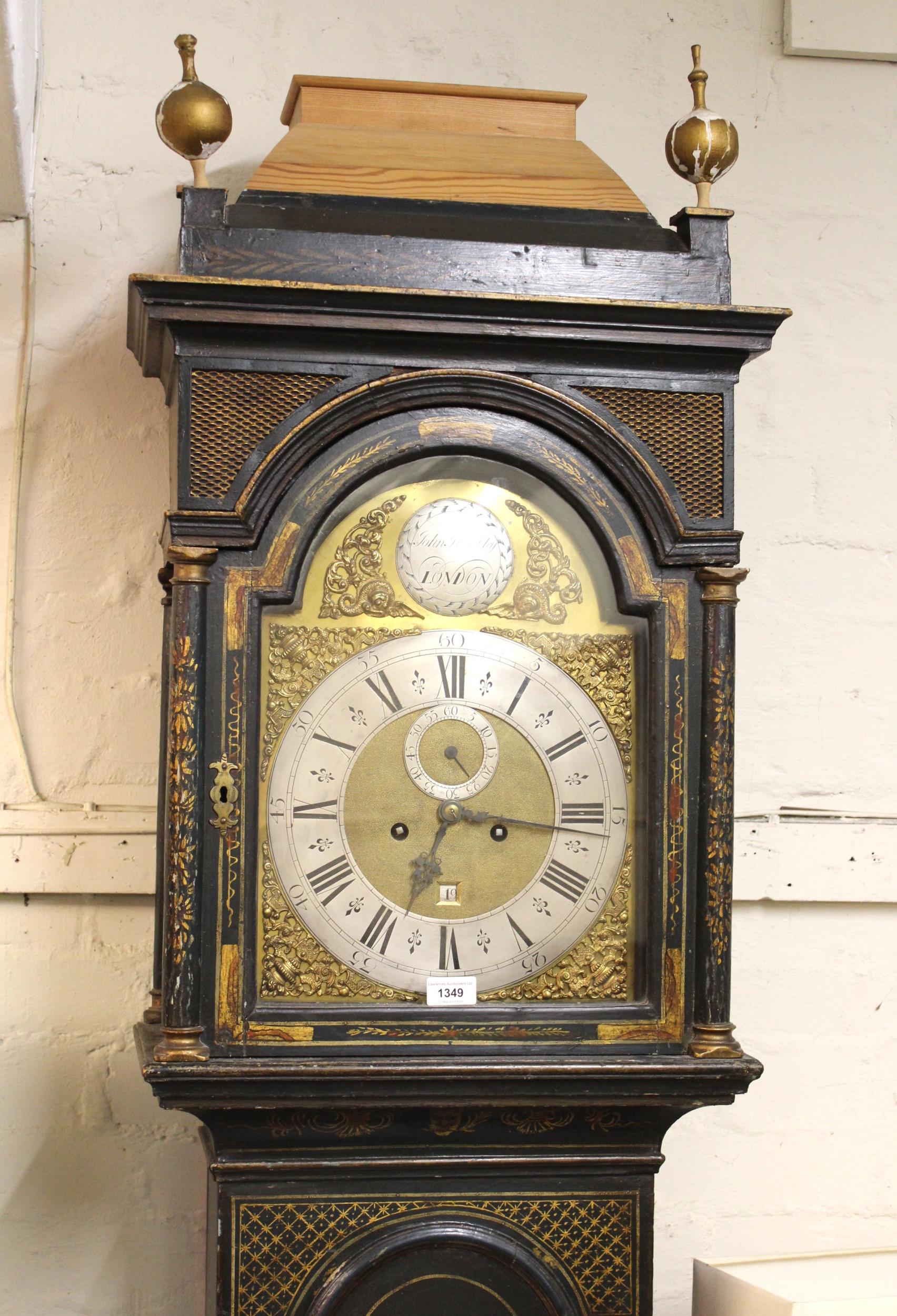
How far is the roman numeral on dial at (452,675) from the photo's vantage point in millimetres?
1856

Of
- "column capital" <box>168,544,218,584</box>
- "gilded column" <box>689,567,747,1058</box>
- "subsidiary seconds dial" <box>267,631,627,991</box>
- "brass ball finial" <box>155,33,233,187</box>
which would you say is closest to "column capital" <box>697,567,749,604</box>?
"gilded column" <box>689,567,747,1058</box>

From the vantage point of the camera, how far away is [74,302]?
2307mm

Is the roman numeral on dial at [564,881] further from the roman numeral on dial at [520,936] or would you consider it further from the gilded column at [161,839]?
the gilded column at [161,839]

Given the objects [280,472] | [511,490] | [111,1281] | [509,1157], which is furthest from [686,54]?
[111,1281]

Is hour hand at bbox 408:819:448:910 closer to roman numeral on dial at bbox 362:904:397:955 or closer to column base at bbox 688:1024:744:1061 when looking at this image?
roman numeral on dial at bbox 362:904:397:955

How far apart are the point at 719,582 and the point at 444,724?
41 cm

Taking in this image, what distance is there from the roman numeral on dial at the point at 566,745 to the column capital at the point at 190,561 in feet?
1.65

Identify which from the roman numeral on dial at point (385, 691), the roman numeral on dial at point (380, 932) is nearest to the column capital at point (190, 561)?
the roman numeral on dial at point (385, 691)

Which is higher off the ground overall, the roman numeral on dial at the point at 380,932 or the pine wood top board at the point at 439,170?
the pine wood top board at the point at 439,170

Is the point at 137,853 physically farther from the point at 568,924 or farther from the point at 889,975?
the point at 889,975

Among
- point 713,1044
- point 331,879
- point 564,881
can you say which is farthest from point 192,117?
point 713,1044

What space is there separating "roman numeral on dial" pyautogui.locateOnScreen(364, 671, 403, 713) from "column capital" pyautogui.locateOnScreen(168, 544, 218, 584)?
0.83 ft

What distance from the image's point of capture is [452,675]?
1857 millimetres

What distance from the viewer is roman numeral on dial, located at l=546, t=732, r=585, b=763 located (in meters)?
1.87
